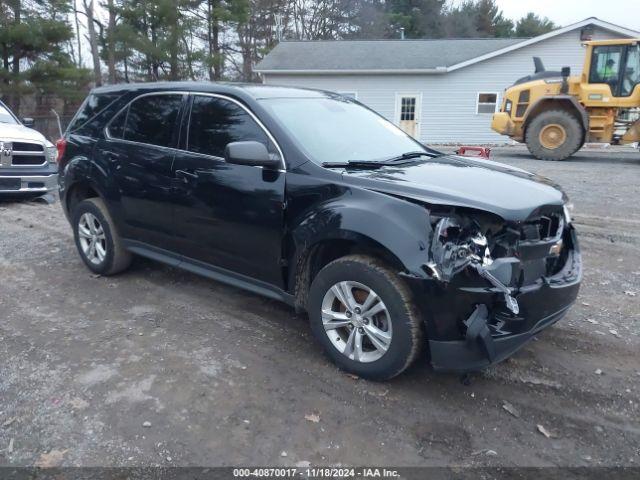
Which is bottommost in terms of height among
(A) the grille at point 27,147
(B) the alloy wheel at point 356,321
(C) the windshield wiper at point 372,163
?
(B) the alloy wheel at point 356,321

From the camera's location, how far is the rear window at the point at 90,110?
511 cm

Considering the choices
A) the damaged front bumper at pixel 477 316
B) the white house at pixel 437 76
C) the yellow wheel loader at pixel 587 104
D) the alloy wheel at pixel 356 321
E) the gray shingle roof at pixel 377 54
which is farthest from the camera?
the gray shingle roof at pixel 377 54

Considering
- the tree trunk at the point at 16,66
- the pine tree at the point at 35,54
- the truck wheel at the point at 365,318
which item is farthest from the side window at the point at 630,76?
the tree trunk at the point at 16,66

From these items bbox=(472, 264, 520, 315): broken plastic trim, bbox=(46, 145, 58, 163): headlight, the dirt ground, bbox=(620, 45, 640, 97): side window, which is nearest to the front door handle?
the dirt ground

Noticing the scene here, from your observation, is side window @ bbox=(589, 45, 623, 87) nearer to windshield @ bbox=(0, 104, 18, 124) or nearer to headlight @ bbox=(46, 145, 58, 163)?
headlight @ bbox=(46, 145, 58, 163)

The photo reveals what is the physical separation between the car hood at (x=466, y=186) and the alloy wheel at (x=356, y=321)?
667 mm

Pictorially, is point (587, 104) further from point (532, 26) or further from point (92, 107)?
point (532, 26)

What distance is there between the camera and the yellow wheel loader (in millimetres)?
13742

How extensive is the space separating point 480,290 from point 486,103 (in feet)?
68.0

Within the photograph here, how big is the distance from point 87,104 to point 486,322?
180 inches

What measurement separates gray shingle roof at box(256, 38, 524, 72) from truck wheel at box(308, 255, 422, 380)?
19.8m

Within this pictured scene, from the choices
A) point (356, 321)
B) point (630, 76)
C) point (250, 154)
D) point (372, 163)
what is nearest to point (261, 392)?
point (356, 321)

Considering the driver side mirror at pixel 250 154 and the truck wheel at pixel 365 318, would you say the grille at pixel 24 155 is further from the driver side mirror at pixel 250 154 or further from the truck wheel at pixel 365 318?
the truck wheel at pixel 365 318

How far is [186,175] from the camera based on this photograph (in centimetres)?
417
